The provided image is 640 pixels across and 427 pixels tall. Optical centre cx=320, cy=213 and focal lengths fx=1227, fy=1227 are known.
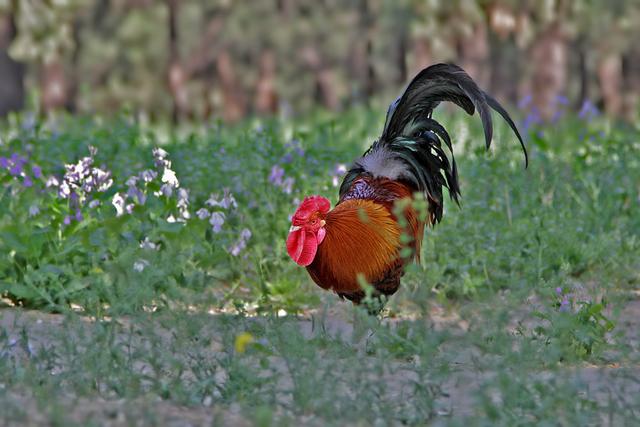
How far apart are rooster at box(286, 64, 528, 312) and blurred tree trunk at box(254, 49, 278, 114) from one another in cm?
1718

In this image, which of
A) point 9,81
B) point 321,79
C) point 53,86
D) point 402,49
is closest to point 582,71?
point 402,49

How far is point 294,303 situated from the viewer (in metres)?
7.21

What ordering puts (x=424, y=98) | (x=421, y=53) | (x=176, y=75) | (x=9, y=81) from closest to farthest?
(x=424, y=98) → (x=9, y=81) → (x=421, y=53) → (x=176, y=75)

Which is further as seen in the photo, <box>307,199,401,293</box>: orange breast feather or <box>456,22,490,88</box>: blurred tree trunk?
<box>456,22,490,88</box>: blurred tree trunk

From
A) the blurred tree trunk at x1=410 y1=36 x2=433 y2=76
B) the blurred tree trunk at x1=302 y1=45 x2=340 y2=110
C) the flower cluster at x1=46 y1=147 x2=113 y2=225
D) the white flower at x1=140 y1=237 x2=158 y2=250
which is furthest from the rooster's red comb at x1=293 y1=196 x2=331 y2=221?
the blurred tree trunk at x1=302 y1=45 x2=340 y2=110

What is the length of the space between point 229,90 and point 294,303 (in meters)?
18.4

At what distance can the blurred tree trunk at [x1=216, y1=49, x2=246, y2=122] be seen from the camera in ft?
82.7

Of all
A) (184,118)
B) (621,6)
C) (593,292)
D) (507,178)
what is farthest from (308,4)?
(593,292)

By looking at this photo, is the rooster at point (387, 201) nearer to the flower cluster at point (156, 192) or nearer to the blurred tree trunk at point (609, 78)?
the flower cluster at point (156, 192)

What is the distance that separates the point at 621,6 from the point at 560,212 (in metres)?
16.9

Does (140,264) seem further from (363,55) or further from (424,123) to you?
(363,55)

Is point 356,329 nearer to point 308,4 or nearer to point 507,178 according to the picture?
point 507,178

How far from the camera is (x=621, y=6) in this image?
24.3 meters

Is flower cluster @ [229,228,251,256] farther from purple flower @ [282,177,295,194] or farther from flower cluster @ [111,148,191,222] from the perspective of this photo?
purple flower @ [282,177,295,194]
